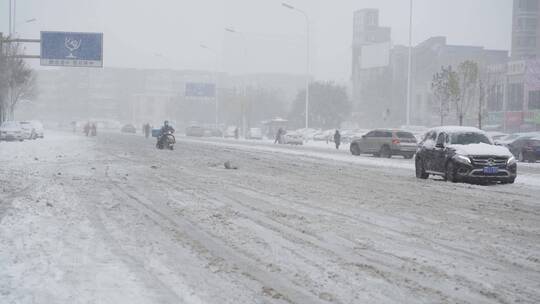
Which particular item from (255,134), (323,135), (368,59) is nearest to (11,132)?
(255,134)

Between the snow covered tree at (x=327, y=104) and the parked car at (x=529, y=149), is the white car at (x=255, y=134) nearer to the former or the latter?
the snow covered tree at (x=327, y=104)

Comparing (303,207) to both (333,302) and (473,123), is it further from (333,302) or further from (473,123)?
(473,123)

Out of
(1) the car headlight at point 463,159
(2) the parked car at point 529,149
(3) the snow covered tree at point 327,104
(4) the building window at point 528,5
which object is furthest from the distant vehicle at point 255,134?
(1) the car headlight at point 463,159

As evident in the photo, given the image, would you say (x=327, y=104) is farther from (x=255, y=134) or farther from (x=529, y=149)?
(x=529, y=149)

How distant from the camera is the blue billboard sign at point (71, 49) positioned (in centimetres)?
4241

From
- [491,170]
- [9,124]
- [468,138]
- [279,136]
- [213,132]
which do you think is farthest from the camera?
[213,132]

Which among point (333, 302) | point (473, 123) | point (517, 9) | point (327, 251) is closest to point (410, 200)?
point (327, 251)

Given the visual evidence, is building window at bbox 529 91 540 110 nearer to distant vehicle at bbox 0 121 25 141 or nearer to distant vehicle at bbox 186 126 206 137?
distant vehicle at bbox 186 126 206 137

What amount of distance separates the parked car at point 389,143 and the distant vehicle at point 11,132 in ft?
83.0

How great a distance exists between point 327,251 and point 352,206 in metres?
4.80

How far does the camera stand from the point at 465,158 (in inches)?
744

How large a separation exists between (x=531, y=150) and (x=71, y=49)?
27.4 meters

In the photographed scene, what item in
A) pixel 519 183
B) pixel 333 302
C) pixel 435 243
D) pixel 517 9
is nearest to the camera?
pixel 333 302

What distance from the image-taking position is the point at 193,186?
650 inches
